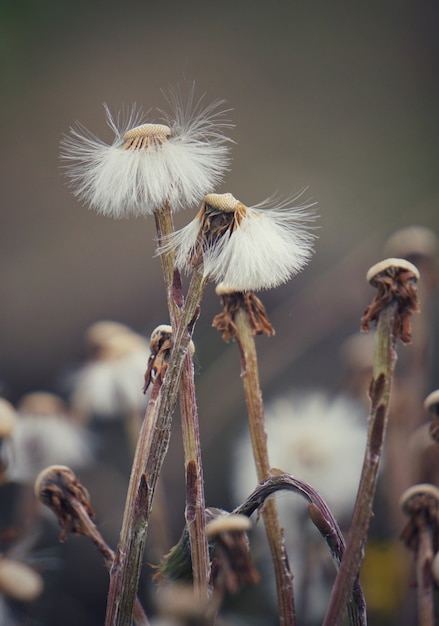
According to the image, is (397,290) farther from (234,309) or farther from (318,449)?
(318,449)

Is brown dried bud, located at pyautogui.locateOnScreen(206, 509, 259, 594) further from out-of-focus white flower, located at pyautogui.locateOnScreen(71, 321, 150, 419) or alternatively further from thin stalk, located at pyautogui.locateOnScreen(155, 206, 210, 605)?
out-of-focus white flower, located at pyautogui.locateOnScreen(71, 321, 150, 419)

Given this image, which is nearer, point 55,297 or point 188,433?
point 188,433

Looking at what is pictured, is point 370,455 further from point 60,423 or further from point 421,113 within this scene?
point 421,113

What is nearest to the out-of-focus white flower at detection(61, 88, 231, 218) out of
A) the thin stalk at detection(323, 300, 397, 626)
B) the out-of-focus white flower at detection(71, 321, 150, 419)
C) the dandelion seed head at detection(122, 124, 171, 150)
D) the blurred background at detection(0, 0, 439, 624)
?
the dandelion seed head at detection(122, 124, 171, 150)

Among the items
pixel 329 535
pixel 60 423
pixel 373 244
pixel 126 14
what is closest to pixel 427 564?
pixel 329 535

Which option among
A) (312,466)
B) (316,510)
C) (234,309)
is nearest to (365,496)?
(316,510)

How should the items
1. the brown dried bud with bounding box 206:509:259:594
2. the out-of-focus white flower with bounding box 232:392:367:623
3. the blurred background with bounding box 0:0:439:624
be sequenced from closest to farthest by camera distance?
1. the brown dried bud with bounding box 206:509:259:594
2. the out-of-focus white flower with bounding box 232:392:367:623
3. the blurred background with bounding box 0:0:439:624
